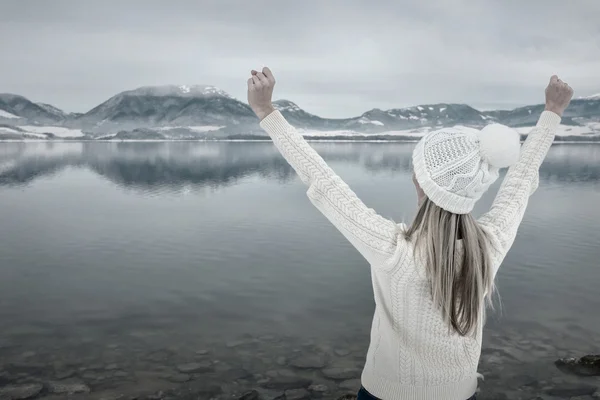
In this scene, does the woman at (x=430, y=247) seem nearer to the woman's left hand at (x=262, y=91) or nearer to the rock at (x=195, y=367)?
the woman's left hand at (x=262, y=91)

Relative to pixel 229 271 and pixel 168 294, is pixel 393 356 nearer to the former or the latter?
pixel 168 294

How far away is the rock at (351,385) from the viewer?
7.48 m

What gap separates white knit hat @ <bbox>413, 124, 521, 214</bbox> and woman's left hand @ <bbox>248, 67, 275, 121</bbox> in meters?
0.70

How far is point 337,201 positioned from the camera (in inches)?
88.5

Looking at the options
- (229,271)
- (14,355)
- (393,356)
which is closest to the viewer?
(393,356)

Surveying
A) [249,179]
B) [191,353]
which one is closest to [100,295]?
[191,353]

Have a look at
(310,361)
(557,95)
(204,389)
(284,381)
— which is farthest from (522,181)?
(310,361)

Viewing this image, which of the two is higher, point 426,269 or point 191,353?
point 426,269

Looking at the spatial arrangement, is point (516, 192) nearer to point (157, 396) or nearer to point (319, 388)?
point (319, 388)

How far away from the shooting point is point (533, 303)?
12102 mm

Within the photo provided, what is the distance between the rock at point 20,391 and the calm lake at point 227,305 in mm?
135

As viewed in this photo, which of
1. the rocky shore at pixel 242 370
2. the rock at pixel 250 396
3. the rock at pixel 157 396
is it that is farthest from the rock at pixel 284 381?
the rock at pixel 157 396

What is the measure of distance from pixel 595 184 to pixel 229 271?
138ft

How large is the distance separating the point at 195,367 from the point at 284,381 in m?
1.44
